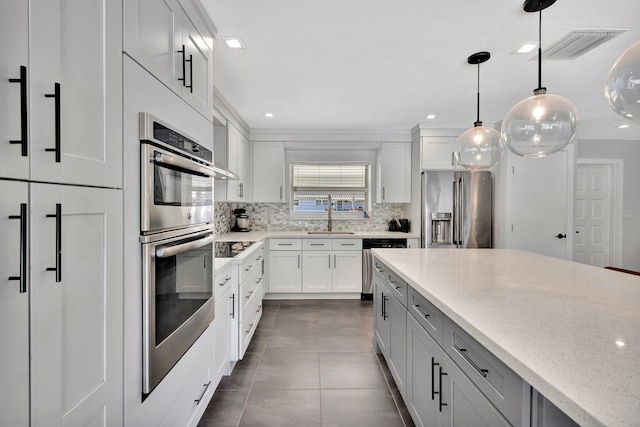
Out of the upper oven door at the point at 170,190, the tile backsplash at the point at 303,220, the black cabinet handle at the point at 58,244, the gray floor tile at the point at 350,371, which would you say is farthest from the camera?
the tile backsplash at the point at 303,220

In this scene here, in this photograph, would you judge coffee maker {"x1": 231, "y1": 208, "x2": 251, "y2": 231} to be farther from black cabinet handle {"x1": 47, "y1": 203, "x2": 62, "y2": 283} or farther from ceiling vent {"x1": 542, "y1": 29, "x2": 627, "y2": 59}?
black cabinet handle {"x1": 47, "y1": 203, "x2": 62, "y2": 283}

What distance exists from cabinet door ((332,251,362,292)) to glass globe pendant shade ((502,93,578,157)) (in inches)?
115

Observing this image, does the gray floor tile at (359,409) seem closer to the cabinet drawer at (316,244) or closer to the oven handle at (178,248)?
the oven handle at (178,248)

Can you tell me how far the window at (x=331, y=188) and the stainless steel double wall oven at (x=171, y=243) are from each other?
134 inches

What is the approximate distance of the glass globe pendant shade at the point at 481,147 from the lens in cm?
232

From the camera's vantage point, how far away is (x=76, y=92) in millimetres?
808

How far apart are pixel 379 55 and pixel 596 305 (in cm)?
201

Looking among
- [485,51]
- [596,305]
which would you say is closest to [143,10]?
[596,305]

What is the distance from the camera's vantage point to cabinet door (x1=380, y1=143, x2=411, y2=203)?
15.5 feet

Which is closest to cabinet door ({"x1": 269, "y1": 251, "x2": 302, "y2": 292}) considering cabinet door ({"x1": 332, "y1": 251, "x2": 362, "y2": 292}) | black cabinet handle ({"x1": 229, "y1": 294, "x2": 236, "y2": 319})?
cabinet door ({"x1": 332, "y1": 251, "x2": 362, "y2": 292})

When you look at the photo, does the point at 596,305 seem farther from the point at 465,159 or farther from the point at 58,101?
the point at 58,101

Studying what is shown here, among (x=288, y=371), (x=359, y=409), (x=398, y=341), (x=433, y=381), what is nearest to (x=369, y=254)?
(x=288, y=371)

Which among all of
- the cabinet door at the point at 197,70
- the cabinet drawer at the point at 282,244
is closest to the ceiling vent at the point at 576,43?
the cabinet door at the point at 197,70

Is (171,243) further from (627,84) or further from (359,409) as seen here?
(627,84)
